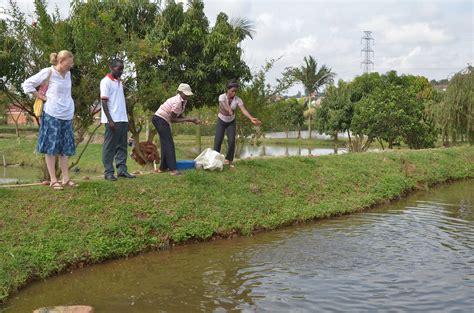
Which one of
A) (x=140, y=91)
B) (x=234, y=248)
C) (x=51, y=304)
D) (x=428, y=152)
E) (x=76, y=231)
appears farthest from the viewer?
(x=428, y=152)

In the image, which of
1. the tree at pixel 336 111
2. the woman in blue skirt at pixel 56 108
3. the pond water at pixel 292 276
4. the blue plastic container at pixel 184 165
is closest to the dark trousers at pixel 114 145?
the woman in blue skirt at pixel 56 108

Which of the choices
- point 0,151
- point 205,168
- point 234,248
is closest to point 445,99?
point 205,168

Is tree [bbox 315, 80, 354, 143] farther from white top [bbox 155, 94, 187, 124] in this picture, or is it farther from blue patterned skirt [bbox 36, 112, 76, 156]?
blue patterned skirt [bbox 36, 112, 76, 156]

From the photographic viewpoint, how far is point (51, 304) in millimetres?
5277

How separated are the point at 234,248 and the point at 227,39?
25.0 ft

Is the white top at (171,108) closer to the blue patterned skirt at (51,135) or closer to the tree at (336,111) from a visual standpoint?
the blue patterned skirt at (51,135)

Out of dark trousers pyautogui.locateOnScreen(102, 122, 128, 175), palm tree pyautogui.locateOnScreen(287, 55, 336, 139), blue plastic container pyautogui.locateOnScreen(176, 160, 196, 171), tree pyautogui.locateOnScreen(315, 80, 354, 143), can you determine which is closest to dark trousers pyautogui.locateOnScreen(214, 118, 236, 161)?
blue plastic container pyautogui.locateOnScreen(176, 160, 196, 171)

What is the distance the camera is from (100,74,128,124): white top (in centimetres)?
749

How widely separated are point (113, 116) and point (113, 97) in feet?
0.97

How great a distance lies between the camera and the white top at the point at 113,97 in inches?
295

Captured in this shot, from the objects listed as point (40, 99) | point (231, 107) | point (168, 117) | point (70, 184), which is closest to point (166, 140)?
point (168, 117)

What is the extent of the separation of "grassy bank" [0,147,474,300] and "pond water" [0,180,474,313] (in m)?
0.25

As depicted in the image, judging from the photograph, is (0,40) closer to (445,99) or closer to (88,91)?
(88,91)

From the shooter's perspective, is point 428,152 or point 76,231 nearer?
point 76,231
